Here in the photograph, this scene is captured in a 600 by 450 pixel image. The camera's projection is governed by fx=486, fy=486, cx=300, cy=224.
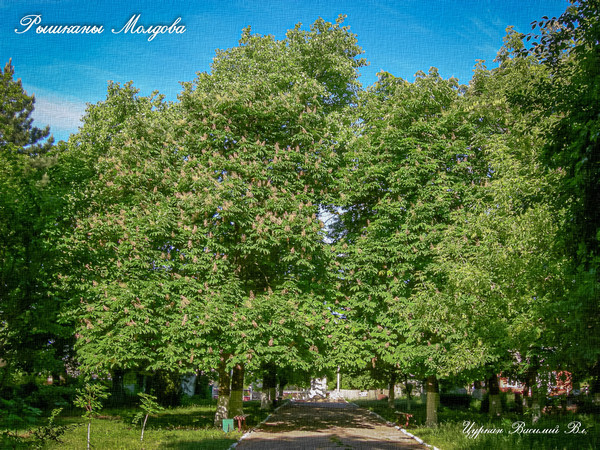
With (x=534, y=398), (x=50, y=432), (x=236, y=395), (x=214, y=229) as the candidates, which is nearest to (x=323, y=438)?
(x=236, y=395)

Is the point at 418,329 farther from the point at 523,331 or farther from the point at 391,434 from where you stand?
the point at 523,331

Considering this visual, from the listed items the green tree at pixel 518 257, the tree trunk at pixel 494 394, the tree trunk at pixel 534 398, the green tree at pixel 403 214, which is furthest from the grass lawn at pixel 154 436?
the tree trunk at pixel 494 394

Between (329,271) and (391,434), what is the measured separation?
287 inches

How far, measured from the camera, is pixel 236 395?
22125mm

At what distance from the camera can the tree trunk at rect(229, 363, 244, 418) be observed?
21594 millimetres

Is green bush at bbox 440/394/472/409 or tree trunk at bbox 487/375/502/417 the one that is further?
green bush at bbox 440/394/472/409

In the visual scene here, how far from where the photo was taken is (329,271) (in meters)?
22.2

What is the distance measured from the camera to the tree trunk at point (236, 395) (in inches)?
850

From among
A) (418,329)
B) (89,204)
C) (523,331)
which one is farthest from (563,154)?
(89,204)

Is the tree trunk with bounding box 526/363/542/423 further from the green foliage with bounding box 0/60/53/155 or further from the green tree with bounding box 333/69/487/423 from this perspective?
the green foliage with bounding box 0/60/53/155

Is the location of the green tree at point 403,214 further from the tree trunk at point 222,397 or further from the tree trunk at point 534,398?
the tree trunk at point 222,397

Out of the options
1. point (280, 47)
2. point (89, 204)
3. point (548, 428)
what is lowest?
point (548, 428)

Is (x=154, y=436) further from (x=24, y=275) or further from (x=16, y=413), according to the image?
(x=16, y=413)

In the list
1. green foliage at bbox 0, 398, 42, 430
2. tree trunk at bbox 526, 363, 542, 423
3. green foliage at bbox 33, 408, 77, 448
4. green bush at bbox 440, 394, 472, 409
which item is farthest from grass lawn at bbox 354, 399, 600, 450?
green bush at bbox 440, 394, 472, 409
